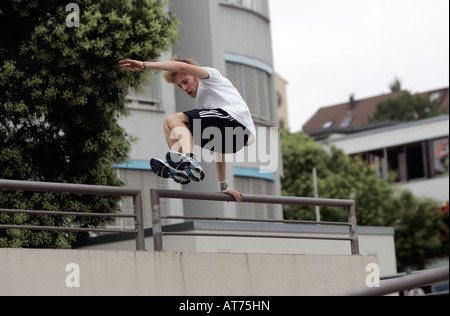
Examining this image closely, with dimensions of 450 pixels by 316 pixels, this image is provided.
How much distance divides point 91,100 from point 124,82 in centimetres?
66

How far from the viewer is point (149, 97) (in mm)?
23344

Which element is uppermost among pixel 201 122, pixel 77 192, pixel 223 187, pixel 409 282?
pixel 201 122

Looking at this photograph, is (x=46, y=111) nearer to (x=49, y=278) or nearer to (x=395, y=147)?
(x=49, y=278)

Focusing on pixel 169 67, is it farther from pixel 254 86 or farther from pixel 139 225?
pixel 254 86

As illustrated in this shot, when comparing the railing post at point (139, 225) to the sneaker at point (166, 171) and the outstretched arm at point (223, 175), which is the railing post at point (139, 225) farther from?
the sneaker at point (166, 171)

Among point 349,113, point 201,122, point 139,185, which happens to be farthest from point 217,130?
point 349,113

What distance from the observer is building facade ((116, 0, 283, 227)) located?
2273 cm

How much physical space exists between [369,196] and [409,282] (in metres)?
35.2

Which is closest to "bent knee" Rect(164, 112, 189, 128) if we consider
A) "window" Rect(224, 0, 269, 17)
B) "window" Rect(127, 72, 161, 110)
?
"window" Rect(127, 72, 161, 110)

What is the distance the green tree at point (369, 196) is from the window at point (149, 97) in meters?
16.8

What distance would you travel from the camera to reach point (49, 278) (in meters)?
8.59
